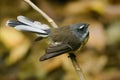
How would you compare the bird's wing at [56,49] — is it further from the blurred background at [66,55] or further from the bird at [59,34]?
the blurred background at [66,55]

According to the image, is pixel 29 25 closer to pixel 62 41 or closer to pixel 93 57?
pixel 62 41

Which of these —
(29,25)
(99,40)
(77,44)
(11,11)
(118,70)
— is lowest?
(77,44)

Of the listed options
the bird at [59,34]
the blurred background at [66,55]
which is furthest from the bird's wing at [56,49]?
the blurred background at [66,55]

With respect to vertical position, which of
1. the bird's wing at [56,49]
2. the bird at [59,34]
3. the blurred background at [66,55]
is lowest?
the bird's wing at [56,49]

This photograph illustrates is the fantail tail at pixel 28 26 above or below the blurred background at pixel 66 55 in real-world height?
below

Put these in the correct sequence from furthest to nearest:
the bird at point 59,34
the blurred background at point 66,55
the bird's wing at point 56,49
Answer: the blurred background at point 66,55, the bird at point 59,34, the bird's wing at point 56,49

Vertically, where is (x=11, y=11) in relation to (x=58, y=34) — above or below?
above

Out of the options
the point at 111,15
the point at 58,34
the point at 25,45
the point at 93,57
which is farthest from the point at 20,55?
the point at 58,34

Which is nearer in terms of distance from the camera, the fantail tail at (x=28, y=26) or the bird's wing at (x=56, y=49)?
the bird's wing at (x=56, y=49)
